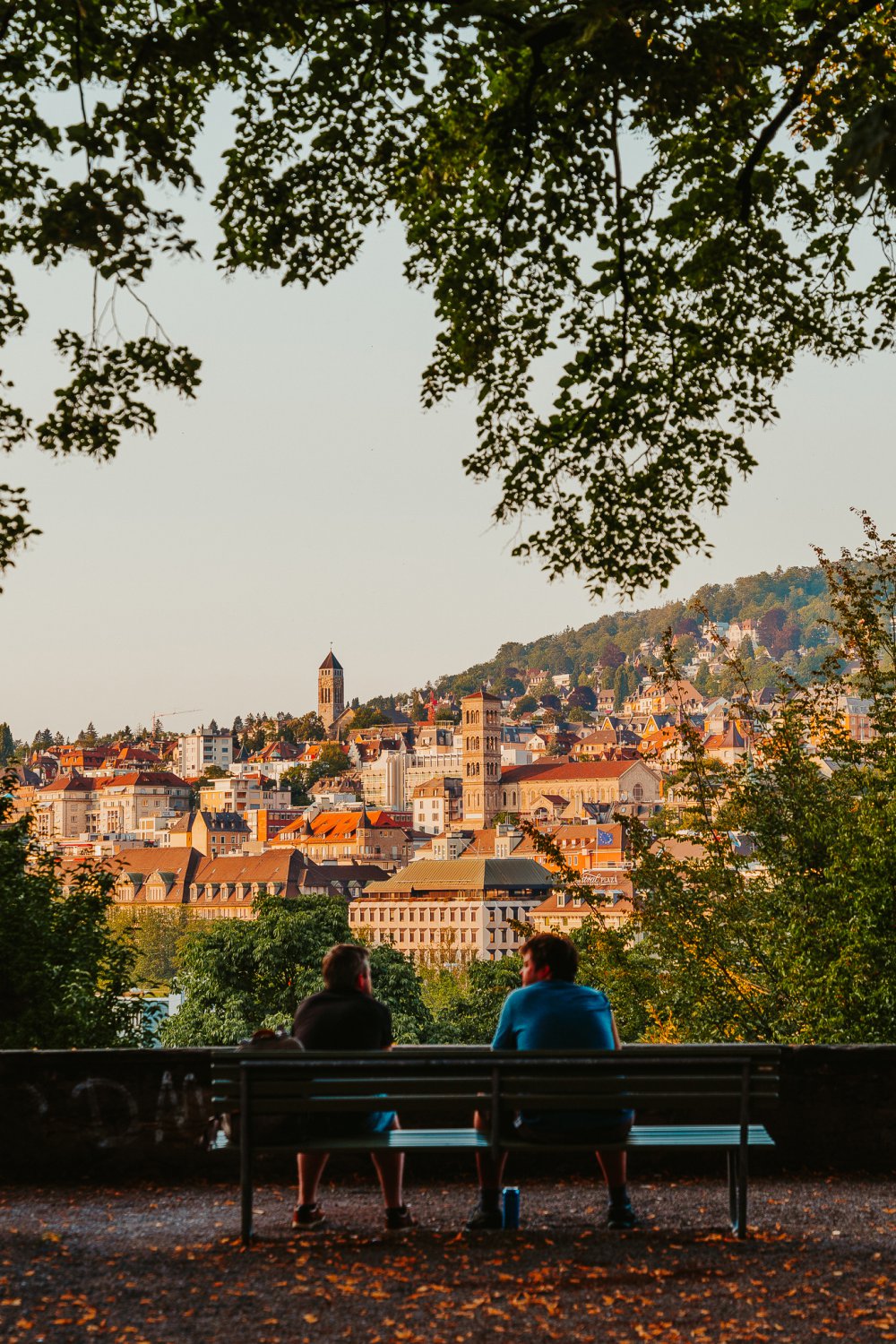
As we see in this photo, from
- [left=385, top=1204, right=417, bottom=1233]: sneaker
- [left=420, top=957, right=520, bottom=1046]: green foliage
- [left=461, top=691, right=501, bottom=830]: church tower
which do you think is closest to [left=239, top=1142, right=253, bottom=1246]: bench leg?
[left=385, top=1204, right=417, bottom=1233]: sneaker

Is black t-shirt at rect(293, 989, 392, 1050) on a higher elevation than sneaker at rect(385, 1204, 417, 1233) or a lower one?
higher

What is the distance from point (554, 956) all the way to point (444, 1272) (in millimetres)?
1020

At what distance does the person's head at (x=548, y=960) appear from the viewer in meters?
5.09

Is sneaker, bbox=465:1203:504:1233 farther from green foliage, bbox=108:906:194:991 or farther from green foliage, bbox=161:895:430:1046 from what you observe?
green foliage, bbox=108:906:194:991

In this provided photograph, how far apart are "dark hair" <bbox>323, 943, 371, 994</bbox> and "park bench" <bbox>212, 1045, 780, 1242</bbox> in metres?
0.28

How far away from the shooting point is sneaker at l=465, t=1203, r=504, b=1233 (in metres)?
4.93

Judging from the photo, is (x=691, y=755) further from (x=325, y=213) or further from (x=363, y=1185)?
(x=363, y=1185)

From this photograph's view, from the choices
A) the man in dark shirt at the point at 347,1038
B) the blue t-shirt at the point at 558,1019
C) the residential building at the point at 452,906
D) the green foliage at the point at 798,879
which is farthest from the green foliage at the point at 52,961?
the residential building at the point at 452,906

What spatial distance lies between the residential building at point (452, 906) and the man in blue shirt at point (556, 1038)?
4212 inches

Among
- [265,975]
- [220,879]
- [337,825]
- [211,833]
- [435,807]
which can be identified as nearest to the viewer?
[265,975]

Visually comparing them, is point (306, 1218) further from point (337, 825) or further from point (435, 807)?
point (435, 807)

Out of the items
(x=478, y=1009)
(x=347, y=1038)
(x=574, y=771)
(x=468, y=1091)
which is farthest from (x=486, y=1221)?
(x=574, y=771)

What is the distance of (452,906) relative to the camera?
4658 inches

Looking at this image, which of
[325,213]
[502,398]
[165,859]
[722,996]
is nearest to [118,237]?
[325,213]
